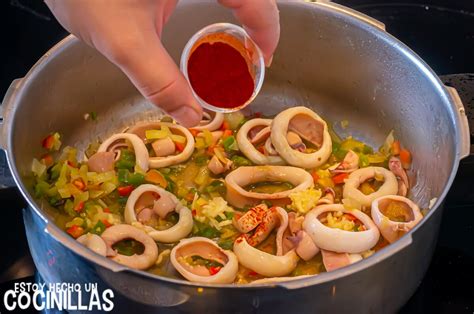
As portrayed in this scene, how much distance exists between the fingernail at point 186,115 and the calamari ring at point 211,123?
0.46 m

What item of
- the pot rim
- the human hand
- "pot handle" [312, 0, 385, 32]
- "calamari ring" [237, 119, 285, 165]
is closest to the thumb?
the human hand

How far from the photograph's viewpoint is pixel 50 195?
1.39 m

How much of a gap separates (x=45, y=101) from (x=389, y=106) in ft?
2.51

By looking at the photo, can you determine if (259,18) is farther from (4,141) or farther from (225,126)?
(4,141)

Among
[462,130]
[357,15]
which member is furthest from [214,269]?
[357,15]

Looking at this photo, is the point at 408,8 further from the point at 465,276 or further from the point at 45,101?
the point at 45,101

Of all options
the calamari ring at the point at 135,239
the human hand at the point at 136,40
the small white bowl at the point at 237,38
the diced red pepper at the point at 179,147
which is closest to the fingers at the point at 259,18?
the small white bowl at the point at 237,38

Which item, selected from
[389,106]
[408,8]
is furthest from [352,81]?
[408,8]

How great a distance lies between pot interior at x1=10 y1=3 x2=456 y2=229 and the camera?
1417 mm

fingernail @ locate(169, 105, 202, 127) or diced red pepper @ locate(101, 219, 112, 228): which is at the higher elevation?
fingernail @ locate(169, 105, 202, 127)

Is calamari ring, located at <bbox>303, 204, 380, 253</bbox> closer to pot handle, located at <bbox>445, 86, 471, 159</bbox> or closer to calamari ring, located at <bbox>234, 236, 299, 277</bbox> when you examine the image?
calamari ring, located at <bbox>234, 236, 299, 277</bbox>

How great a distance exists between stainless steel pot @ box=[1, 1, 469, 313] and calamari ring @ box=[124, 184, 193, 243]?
0.55ft

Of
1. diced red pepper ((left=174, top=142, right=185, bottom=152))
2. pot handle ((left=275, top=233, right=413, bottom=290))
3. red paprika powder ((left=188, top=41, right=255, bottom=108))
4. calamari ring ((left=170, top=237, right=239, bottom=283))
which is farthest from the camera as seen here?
diced red pepper ((left=174, top=142, right=185, bottom=152))

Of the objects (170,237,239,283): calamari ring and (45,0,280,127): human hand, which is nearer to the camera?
(45,0,280,127): human hand
